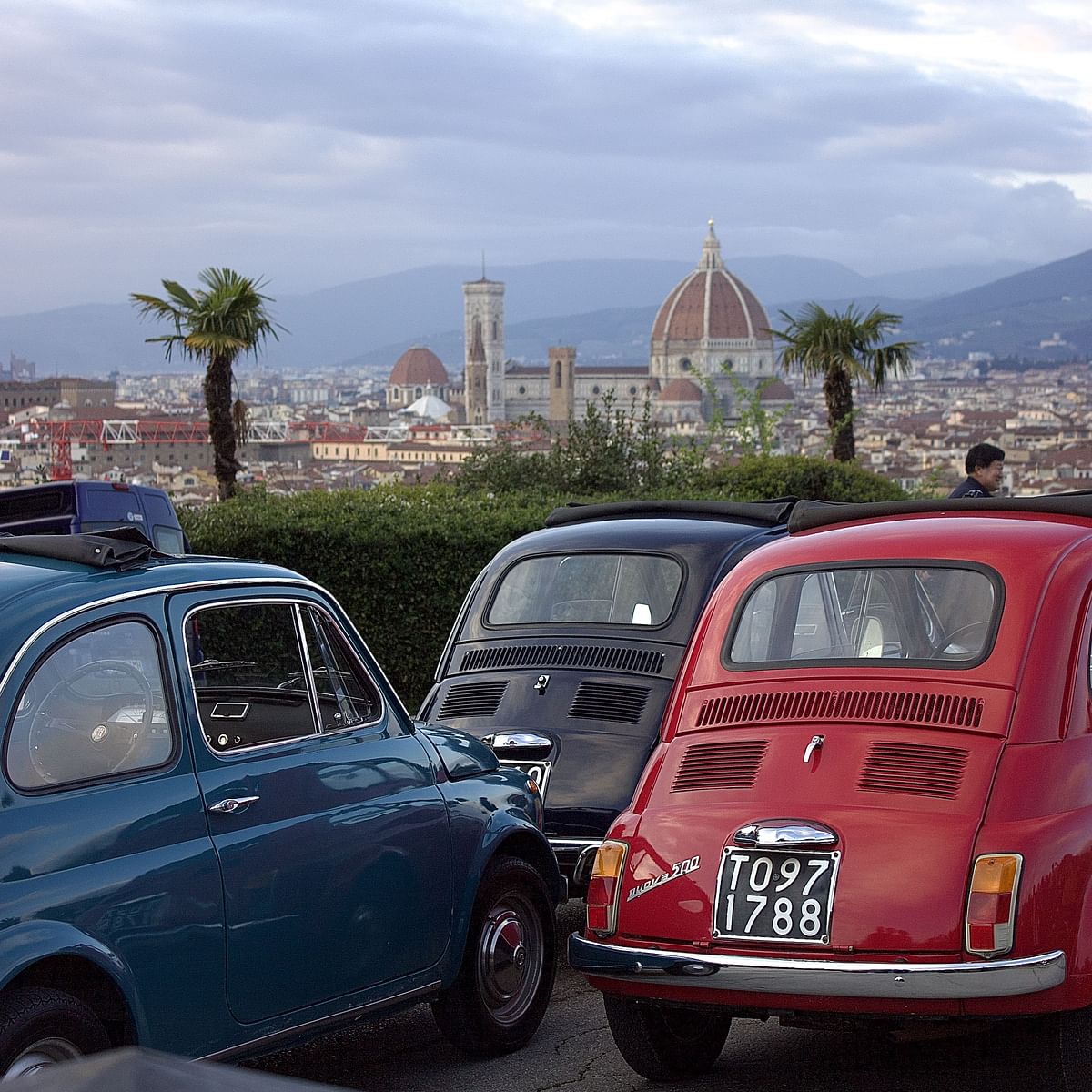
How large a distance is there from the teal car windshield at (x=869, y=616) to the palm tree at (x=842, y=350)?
72.4ft

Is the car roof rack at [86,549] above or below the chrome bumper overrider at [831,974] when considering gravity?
above

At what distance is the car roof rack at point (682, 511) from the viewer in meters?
9.80

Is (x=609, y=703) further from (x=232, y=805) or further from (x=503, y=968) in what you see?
(x=232, y=805)

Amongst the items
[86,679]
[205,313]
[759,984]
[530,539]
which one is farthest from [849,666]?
[205,313]

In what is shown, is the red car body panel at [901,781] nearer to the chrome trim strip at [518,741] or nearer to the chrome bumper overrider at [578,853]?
the chrome bumper overrider at [578,853]

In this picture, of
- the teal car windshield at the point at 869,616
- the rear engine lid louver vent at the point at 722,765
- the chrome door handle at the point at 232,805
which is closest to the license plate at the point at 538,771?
the teal car windshield at the point at 869,616

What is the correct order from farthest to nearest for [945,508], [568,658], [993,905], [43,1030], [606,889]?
[568,658] < [945,508] < [606,889] < [993,905] < [43,1030]

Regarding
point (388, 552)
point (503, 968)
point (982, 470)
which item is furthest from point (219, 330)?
point (503, 968)

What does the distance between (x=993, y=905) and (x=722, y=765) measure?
113cm

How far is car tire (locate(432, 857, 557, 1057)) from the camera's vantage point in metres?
6.00

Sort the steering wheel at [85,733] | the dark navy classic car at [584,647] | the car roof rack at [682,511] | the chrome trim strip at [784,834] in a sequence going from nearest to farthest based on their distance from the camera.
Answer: the steering wheel at [85,733]
the chrome trim strip at [784,834]
the dark navy classic car at [584,647]
the car roof rack at [682,511]

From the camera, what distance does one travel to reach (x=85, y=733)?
A: 4.68 meters

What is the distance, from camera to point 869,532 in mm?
6164

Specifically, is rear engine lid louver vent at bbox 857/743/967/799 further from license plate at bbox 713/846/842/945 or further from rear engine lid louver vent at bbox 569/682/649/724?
rear engine lid louver vent at bbox 569/682/649/724
